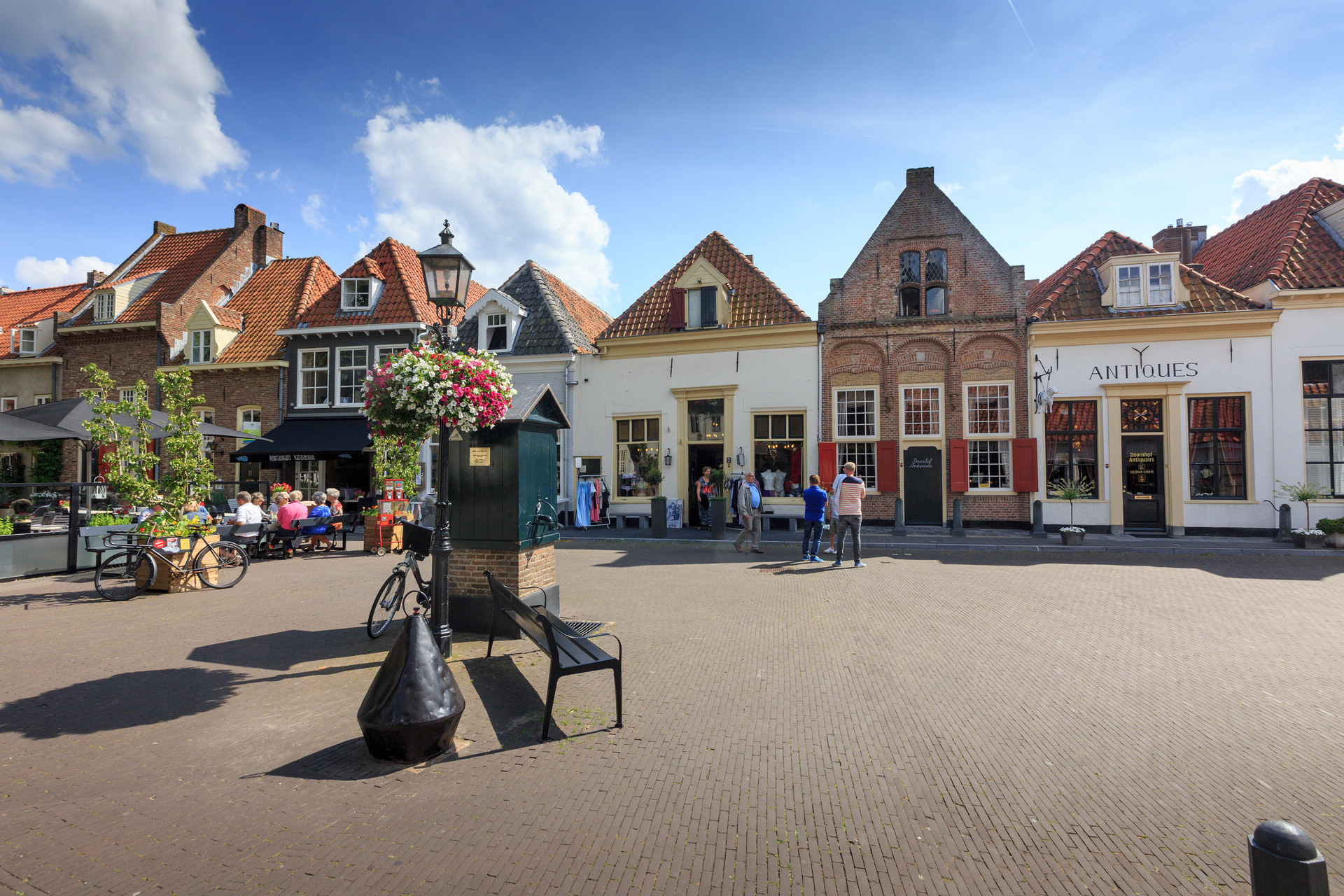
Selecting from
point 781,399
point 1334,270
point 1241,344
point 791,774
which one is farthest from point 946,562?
point 1334,270

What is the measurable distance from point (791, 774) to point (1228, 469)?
17.6 metres

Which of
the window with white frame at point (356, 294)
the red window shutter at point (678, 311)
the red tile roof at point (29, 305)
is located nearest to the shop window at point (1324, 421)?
the red window shutter at point (678, 311)

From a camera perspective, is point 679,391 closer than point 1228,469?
No

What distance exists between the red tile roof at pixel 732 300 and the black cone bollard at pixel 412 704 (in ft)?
51.3

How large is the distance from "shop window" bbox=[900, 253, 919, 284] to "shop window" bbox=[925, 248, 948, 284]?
0.78ft

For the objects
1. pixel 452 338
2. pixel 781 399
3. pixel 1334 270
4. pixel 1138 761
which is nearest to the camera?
pixel 1138 761

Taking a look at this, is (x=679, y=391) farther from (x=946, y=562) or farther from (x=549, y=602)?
(x=549, y=602)

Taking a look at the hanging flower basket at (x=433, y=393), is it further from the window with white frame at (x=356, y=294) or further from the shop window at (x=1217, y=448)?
the window with white frame at (x=356, y=294)

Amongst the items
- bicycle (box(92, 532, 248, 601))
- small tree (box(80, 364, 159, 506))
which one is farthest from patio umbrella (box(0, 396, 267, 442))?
bicycle (box(92, 532, 248, 601))

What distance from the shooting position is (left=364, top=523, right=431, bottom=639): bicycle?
6.69 metres

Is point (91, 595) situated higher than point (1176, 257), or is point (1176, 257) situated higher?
point (1176, 257)

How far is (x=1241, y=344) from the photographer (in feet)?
51.2

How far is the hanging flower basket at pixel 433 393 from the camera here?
19.0ft

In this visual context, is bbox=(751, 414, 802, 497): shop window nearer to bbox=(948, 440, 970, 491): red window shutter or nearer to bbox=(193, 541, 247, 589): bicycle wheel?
bbox=(948, 440, 970, 491): red window shutter
